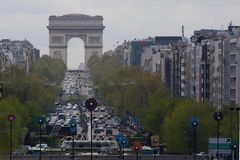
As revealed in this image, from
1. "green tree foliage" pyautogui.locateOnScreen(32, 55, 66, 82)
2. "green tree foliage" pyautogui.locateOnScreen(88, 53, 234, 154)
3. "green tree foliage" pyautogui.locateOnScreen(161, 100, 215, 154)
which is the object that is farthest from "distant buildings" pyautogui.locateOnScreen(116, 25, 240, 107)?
"green tree foliage" pyautogui.locateOnScreen(32, 55, 66, 82)

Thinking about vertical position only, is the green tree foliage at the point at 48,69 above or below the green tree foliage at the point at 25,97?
above

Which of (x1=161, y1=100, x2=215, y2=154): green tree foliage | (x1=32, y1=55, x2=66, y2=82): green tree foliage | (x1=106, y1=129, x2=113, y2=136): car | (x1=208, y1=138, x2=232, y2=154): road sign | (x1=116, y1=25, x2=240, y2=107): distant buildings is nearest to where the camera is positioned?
(x1=208, y1=138, x2=232, y2=154): road sign

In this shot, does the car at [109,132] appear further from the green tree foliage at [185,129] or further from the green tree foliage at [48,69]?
the green tree foliage at [48,69]

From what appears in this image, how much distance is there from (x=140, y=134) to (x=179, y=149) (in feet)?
57.9

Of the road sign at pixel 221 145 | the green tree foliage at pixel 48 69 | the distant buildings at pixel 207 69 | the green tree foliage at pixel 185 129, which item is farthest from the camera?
the green tree foliage at pixel 48 69

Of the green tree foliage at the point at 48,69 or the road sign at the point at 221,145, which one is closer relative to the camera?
the road sign at the point at 221,145

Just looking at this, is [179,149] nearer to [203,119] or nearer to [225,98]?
[203,119]

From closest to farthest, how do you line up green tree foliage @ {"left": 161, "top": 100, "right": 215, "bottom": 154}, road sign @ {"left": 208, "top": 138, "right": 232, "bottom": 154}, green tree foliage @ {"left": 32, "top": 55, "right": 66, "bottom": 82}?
road sign @ {"left": 208, "top": 138, "right": 232, "bottom": 154} < green tree foliage @ {"left": 161, "top": 100, "right": 215, "bottom": 154} < green tree foliage @ {"left": 32, "top": 55, "right": 66, "bottom": 82}

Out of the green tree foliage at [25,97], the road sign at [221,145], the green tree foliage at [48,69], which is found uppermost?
the green tree foliage at [48,69]

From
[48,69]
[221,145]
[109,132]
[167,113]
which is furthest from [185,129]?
[48,69]

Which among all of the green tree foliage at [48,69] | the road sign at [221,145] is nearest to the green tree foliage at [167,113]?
the road sign at [221,145]

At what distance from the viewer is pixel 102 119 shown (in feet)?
377

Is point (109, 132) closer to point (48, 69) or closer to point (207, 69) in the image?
point (207, 69)

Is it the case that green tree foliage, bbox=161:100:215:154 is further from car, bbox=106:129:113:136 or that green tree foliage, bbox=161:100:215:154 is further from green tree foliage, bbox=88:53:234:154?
car, bbox=106:129:113:136
